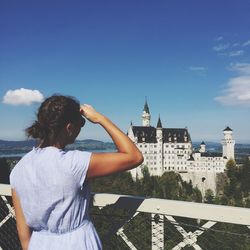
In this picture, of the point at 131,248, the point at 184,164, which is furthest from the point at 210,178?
the point at 131,248

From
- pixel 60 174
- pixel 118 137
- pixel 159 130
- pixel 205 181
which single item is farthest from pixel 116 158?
pixel 159 130

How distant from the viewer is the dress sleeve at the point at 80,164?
1.86 metres

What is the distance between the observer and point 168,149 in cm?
8544

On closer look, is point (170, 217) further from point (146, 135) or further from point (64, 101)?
point (146, 135)

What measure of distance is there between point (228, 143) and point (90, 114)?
85.4 m

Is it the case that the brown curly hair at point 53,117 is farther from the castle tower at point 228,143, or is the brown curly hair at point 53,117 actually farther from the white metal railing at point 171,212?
the castle tower at point 228,143

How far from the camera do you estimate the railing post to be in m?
2.59

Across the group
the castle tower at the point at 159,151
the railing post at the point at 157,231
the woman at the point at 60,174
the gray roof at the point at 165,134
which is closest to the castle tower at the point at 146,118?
the gray roof at the point at 165,134

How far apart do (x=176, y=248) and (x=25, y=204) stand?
106cm

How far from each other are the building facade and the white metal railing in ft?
257

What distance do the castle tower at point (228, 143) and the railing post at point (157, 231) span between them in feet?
269

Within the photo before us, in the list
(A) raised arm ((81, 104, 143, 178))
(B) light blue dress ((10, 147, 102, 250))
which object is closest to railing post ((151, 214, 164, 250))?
(B) light blue dress ((10, 147, 102, 250))

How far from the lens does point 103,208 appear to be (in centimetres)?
276

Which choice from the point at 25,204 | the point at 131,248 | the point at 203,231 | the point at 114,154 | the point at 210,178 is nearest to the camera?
the point at 114,154
